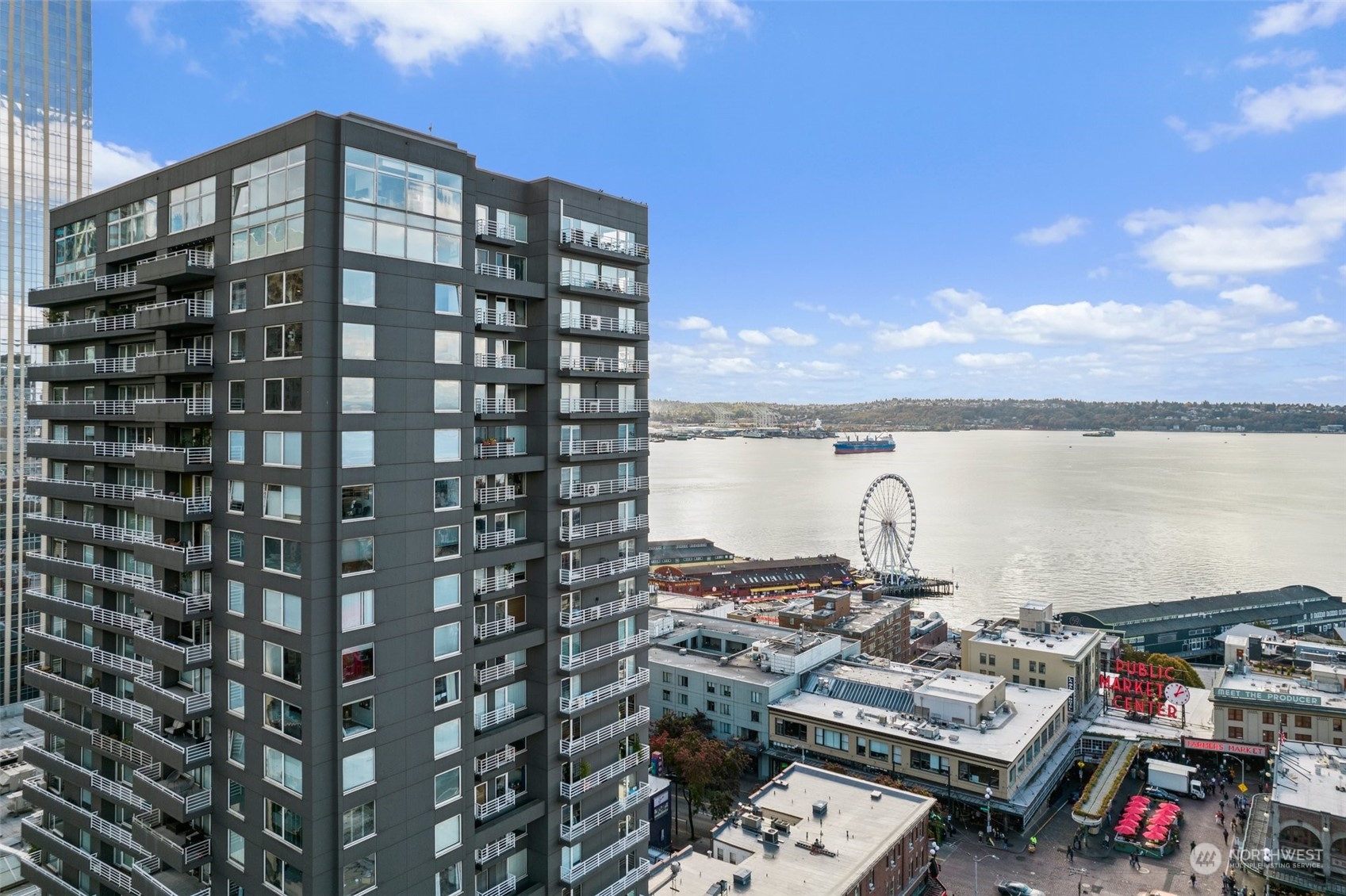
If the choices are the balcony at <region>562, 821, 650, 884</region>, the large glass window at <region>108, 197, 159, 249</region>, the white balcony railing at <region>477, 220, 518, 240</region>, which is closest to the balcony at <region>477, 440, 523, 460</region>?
the white balcony railing at <region>477, 220, 518, 240</region>

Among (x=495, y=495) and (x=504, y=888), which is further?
(x=504, y=888)

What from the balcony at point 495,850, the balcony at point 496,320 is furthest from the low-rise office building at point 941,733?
the balcony at point 496,320

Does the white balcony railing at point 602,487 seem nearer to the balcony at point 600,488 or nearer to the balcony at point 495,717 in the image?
the balcony at point 600,488

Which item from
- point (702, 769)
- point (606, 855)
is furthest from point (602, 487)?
point (702, 769)

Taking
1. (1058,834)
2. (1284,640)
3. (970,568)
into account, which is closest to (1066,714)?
(1058,834)

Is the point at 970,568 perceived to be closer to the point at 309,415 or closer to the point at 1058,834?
the point at 1058,834

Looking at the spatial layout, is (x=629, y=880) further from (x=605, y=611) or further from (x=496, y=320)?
(x=496, y=320)

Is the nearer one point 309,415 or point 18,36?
point 309,415
